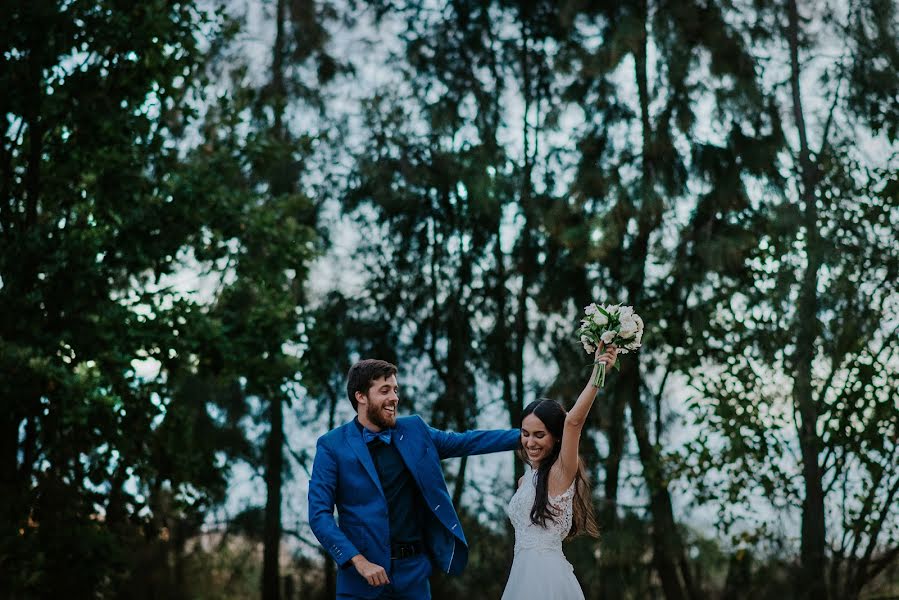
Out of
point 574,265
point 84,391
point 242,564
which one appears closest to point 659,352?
point 574,265

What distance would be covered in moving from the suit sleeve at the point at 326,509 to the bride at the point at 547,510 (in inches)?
32.1

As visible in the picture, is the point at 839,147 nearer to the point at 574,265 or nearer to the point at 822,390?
the point at 822,390

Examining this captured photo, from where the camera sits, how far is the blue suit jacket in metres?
4.68

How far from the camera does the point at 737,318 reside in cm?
1120

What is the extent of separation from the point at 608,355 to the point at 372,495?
1.15 meters

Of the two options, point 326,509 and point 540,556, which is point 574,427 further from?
point 326,509

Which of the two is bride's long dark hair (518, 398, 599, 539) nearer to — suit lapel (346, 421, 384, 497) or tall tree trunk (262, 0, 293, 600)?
suit lapel (346, 421, 384, 497)

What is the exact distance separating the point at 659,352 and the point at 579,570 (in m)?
3.07

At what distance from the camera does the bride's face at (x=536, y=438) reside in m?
4.76

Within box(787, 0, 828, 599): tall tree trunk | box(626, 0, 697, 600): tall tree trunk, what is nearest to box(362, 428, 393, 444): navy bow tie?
box(787, 0, 828, 599): tall tree trunk

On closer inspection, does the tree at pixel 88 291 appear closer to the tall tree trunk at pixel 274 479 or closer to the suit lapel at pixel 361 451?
the tall tree trunk at pixel 274 479

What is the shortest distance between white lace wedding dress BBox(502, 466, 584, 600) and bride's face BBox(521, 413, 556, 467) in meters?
0.17

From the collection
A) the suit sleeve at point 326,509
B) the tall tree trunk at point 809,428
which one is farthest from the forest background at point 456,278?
the suit sleeve at point 326,509

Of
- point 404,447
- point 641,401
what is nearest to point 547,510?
point 404,447
